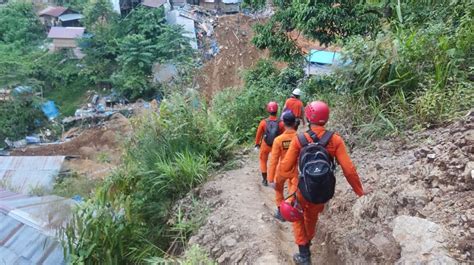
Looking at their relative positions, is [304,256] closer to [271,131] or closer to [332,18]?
[271,131]

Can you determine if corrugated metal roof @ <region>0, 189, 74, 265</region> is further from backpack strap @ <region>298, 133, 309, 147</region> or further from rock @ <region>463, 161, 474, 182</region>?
rock @ <region>463, 161, 474, 182</region>

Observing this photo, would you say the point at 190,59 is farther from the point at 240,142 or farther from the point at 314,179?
the point at 314,179

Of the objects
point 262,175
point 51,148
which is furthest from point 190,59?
point 262,175

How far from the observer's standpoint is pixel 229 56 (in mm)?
25875

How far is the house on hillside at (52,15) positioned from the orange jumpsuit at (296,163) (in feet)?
103

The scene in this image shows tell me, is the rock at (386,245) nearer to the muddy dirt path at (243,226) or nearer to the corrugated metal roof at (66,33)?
the muddy dirt path at (243,226)

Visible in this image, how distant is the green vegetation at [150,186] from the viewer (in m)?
4.91

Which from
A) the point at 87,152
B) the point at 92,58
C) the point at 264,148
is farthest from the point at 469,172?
the point at 92,58

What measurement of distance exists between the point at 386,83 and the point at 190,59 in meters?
19.7

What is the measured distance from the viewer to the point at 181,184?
5.68 meters

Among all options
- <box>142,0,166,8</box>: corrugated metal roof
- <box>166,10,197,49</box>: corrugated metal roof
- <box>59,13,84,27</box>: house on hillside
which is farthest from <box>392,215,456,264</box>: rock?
<box>59,13,84,27</box>: house on hillside

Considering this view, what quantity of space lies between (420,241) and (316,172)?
3.03ft

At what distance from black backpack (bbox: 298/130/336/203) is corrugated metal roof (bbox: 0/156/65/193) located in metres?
13.4

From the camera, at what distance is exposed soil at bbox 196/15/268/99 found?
24.0 meters
